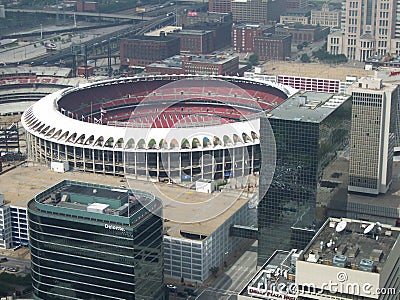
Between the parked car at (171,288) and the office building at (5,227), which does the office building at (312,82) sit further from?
the parked car at (171,288)

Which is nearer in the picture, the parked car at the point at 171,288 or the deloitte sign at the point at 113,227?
the deloitte sign at the point at 113,227

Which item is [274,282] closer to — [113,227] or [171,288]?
[113,227]

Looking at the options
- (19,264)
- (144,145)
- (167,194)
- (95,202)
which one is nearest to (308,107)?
(167,194)

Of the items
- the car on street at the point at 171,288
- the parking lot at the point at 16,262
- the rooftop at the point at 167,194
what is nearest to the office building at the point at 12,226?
the rooftop at the point at 167,194

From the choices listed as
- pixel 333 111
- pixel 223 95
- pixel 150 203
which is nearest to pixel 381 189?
pixel 333 111

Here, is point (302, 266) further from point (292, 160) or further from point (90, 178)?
point (90, 178)

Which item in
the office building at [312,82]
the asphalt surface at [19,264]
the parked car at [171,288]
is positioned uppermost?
the office building at [312,82]
